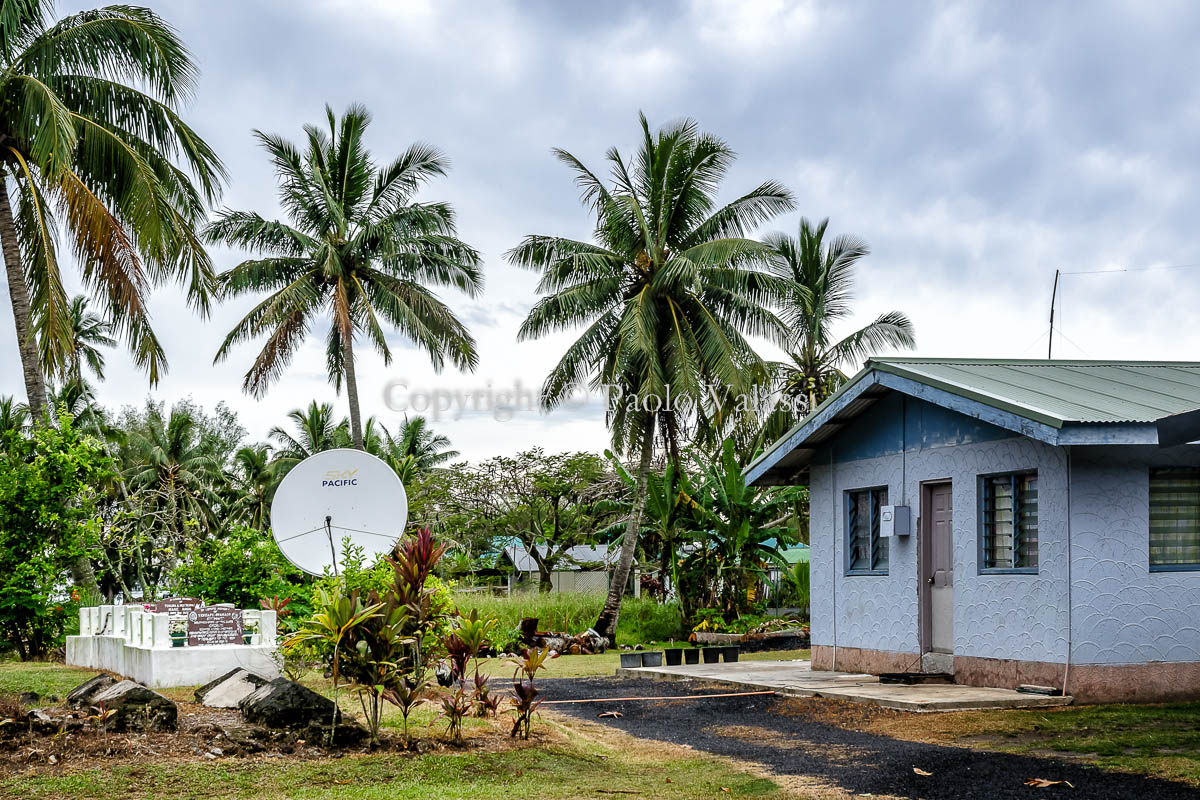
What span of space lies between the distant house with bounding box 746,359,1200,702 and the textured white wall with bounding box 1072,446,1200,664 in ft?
0.05

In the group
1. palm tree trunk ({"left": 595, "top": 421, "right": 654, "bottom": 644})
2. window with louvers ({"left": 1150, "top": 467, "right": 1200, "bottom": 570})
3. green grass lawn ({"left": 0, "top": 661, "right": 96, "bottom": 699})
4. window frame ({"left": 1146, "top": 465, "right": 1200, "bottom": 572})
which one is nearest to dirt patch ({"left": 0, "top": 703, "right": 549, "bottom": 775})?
green grass lawn ({"left": 0, "top": 661, "right": 96, "bottom": 699})

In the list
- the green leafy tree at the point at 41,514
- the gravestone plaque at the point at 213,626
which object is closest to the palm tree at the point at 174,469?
the green leafy tree at the point at 41,514

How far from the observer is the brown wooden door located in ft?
43.7

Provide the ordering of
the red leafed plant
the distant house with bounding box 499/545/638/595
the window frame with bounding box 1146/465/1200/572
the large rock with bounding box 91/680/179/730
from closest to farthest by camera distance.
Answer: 1. the large rock with bounding box 91/680/179/730
2. the window frame with bounding box 1146/465/1200/572
3. the red leafed plant
4. the distant house with bounding box 499/545/638/595

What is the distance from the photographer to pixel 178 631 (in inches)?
519

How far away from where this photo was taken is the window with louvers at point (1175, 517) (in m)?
11.8

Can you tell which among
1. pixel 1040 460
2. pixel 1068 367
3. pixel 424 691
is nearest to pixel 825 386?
pixel 1068 367

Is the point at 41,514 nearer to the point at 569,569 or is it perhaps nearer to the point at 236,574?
the point at 236,574

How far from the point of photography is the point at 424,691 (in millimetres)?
9062

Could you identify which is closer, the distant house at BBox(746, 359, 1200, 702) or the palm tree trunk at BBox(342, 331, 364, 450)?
the distant house at BBox(746, 359, 1200, 702)

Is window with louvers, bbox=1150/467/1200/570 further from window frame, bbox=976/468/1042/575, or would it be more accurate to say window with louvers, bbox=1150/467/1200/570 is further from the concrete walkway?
the concrete walkway

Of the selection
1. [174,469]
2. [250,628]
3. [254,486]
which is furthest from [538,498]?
[250,628]

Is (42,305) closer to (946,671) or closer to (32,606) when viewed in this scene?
(32,606)

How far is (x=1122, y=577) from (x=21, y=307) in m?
14.6
